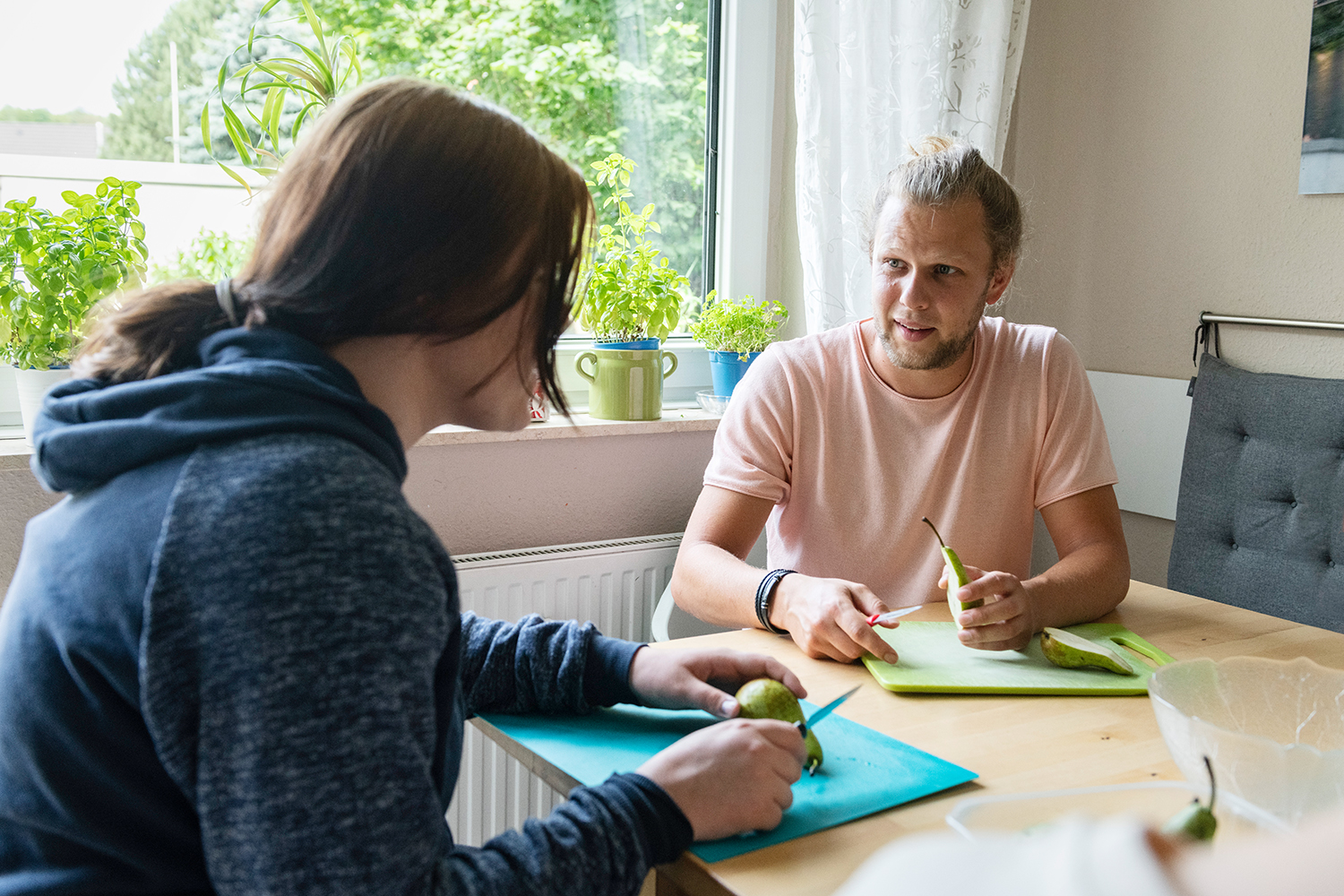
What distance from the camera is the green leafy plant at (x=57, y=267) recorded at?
1.62 metres

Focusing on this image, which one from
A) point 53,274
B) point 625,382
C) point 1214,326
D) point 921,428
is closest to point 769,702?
point 921,428

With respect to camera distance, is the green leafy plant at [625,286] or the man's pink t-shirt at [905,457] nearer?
the man's pink t-shirt at [905,457]

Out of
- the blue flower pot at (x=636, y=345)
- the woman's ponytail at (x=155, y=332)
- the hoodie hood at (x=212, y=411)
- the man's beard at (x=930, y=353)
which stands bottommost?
the blue flower pot at (x=636, y=345)

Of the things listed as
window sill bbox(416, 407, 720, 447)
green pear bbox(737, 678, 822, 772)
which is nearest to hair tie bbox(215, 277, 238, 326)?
green pear bbox(737, 678, 822, 772)

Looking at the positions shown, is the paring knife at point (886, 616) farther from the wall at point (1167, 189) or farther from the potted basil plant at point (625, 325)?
the wall at point (1167, 189)

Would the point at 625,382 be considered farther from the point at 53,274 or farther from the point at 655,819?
the point at 655,819

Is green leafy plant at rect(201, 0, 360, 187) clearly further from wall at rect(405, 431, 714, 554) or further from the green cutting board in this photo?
the green cutting board

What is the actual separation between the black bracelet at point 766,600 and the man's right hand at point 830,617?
13 mm

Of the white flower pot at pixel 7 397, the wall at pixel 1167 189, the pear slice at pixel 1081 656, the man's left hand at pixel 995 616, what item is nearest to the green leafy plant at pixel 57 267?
the white flower pot at pixel 7 397

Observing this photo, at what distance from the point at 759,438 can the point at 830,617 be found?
1.66ft

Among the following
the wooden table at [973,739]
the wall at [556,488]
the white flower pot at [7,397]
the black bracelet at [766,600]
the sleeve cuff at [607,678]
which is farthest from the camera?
the wall at [556,488]

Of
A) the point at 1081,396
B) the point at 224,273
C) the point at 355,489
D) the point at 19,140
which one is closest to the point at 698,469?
the point at 1081,396

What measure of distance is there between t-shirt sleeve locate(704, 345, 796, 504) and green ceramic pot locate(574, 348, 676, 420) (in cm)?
40

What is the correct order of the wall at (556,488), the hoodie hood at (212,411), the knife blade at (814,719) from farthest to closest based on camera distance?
the wall at (556,488) < the knife blade at (814,719) < the hoodie hood at (212,411)
